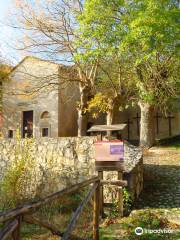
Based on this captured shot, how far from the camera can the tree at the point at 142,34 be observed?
11.0 metres

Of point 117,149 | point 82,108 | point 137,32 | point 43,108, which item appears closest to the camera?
point 117,149

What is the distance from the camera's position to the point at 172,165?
1158 centimetres

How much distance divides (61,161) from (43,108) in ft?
42.0

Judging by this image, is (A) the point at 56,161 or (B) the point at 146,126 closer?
(A) the point at 56,161

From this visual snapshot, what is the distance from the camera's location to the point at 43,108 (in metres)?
21.1

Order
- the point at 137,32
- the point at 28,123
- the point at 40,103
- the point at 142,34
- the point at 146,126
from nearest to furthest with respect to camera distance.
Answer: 1. the point at 137,32
2. the point at 142,34
3. the point at 146,126
4. the point at 40,103
5. the point at 28,123

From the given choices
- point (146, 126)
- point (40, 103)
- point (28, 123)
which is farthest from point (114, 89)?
point (28, 123)

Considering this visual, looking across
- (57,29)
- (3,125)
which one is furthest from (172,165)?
(3,125)

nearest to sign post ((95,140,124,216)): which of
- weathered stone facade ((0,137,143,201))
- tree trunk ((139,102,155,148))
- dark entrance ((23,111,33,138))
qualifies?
weathered stone facade ((0,137,143,201))

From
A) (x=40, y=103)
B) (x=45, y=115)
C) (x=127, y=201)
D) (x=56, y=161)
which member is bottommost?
(x=127, y=201)

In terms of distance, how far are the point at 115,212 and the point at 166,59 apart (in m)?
10.1

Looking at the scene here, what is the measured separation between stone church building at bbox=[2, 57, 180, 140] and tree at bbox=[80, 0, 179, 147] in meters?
6.63

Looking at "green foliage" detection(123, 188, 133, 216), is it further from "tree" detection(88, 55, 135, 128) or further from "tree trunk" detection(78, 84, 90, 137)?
"tree trunk" detection(78, 84, 90, 137)

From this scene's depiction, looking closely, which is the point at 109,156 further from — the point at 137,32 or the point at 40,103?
the point at 40,103
